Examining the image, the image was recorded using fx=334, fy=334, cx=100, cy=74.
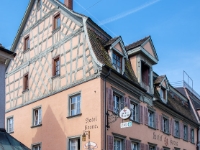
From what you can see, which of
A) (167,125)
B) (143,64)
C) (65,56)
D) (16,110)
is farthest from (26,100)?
(167,125)

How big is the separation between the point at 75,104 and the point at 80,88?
1051 millimetres

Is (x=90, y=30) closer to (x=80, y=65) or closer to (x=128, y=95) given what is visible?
(x=80, y=65)

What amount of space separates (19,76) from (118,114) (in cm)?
930

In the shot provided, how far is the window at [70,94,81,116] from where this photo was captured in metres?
19.5

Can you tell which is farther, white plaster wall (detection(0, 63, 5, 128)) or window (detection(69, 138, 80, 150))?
window (detection(69, 138, 80, 150))

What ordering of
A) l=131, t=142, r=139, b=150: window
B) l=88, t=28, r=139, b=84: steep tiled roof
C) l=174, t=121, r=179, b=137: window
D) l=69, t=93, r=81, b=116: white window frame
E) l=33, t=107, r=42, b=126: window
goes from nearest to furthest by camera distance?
l=88, t=28, r=139, b=84: steep tiled roof
l=69, t=93, r=81, b=116: white window frame
l=131, t=142, r=139, b=150: window
l=33, t=107, r=42, b=126: window
l=174, t=121, r=179, b=137: window

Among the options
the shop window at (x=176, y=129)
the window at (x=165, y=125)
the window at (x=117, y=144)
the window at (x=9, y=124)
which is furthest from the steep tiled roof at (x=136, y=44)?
the window at (x=9, y=124)

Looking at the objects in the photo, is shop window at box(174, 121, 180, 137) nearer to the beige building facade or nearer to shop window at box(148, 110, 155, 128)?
the beige building facade

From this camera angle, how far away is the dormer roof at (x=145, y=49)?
22.6 metres

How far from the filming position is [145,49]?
2322 cm

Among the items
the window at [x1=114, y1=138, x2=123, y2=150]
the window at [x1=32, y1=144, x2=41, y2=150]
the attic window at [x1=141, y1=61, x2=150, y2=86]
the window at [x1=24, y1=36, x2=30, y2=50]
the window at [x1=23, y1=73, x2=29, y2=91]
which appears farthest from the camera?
the window at [x1=24, y1=36, x2=30, y2=50]

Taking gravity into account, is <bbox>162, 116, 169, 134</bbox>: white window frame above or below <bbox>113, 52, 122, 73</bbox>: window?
below

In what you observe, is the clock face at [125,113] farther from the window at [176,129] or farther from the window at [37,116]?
the window at [176,129]

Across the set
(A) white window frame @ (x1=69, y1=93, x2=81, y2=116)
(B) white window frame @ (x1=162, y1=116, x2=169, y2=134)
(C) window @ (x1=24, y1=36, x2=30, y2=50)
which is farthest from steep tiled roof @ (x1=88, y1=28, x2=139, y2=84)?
(C) window @ (x1=24, y1=36, x2=30, y2=50)
